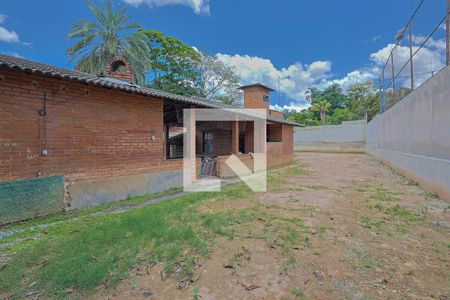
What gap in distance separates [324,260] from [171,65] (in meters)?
27.7

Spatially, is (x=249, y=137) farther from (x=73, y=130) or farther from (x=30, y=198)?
(x=30, y=198)

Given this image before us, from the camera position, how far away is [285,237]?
3.74 metres

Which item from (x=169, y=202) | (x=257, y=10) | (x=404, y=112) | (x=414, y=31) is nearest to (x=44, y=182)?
(x=169, y=202)

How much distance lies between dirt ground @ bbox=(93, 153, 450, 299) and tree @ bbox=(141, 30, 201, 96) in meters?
24.0

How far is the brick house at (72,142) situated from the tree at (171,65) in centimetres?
2042

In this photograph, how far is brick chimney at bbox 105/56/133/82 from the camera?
8.97 m

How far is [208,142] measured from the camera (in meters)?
13.7

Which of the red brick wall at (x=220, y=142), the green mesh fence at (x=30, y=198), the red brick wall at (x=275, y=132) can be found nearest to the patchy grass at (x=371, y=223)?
the green mesh fence at (x=30, y=198)

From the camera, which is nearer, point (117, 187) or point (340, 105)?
point (117, 187)

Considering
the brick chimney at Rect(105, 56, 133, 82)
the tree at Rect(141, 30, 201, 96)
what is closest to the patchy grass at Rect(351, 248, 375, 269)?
the brick chimney at Rect(105, 56, 133, 82)

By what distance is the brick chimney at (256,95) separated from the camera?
59.9ft

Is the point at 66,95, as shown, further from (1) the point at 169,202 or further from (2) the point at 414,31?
(2) the point at 414,31

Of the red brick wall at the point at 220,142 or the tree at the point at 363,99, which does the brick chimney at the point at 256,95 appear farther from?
the tree at the point at 363,99

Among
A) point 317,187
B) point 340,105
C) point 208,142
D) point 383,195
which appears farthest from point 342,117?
point 383,195
